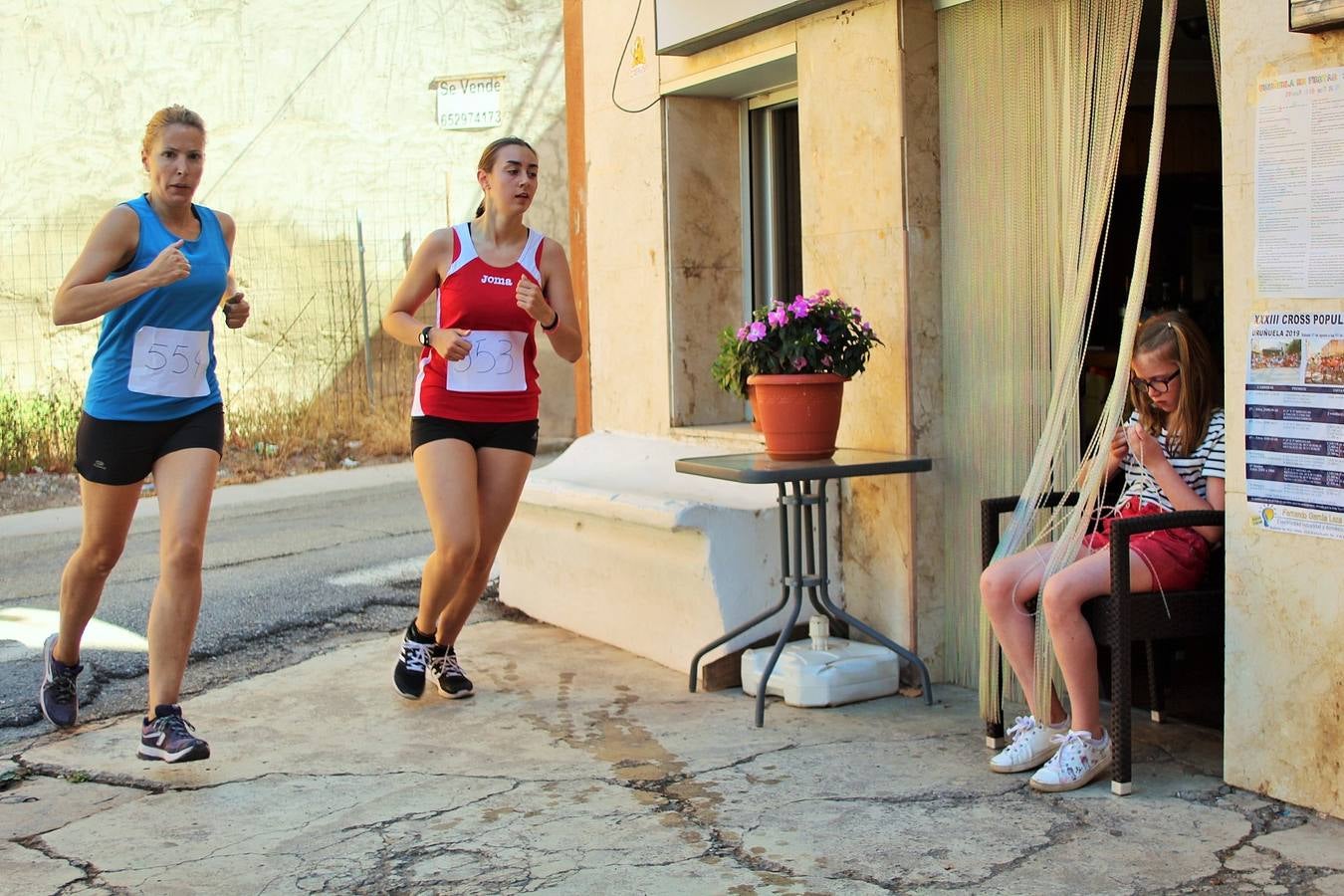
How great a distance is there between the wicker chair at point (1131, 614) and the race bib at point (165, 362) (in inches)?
104

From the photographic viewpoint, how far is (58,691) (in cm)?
479

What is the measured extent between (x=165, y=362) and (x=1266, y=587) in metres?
3.10

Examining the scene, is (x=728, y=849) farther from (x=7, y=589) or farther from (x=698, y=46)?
(x=7, y=589)

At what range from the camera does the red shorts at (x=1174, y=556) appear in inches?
151

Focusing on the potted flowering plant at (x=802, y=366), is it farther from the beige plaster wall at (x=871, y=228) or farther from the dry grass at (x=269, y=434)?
the dry grass at (x=269, y=434)

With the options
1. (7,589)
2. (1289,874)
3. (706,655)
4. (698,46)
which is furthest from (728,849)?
(7,589)

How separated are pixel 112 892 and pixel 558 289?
2436 mm

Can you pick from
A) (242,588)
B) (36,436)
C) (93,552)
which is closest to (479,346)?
(93,552)

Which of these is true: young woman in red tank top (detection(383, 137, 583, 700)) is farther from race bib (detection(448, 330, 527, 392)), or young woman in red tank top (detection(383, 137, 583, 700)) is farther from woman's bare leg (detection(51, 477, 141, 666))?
woman's bare leg (detection(51, 477, 141, 666))

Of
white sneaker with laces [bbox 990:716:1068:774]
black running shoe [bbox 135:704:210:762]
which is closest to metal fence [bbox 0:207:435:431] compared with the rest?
black running shoe [bbox 135:704:210:762]

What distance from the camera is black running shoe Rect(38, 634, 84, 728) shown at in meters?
4.78

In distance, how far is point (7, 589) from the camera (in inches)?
296

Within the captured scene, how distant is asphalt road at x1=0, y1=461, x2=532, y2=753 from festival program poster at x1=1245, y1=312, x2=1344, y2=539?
3690mm

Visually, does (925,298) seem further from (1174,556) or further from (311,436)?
(311,436)
